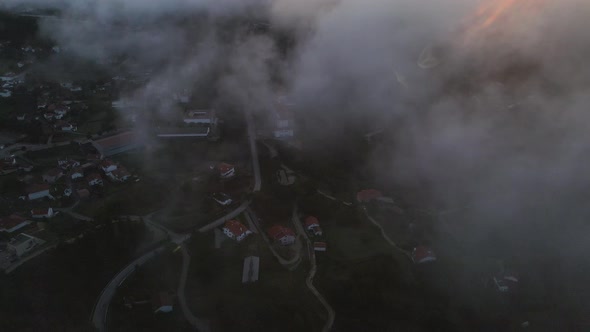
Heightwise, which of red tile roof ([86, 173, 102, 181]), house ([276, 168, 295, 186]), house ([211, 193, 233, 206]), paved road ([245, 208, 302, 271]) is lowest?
red tile roof ([86, 173, 102, 181])

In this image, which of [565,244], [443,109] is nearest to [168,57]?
[443,109]

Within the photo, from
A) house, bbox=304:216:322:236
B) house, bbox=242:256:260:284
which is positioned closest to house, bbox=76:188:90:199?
house, bbox=242:256:260:284

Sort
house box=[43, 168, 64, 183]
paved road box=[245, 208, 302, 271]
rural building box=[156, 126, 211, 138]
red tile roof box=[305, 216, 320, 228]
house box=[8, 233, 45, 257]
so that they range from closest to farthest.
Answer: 1. house box=[8, 233, 45, 257]
2. paved road box=[245, 208, 302, 271]
3. red tile roof box=[305, 216, 320, 228]
4. house box=[43, 168, 64, 183]
5. rural building box=[156, 126, 211, 138]

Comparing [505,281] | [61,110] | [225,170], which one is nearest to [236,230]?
[225,170]

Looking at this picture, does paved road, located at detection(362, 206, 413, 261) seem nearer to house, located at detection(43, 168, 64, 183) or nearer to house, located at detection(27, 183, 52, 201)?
house, located at detection(27, 183, 52, 201)

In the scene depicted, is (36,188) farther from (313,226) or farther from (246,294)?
(313,226)

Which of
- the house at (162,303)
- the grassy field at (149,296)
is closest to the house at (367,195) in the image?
the grassy field at (149,296)
